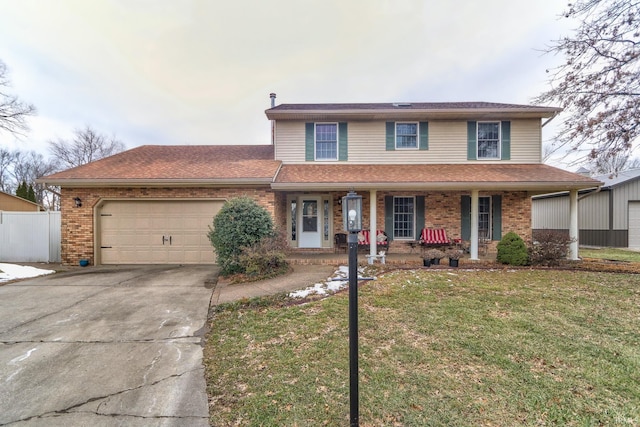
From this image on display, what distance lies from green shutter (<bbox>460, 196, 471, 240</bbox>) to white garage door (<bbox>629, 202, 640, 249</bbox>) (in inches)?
410

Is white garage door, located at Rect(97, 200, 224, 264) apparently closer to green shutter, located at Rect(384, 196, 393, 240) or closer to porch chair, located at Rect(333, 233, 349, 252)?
porch chair, located at Rect(333, 233, 349, 252)

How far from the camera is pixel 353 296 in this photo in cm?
216

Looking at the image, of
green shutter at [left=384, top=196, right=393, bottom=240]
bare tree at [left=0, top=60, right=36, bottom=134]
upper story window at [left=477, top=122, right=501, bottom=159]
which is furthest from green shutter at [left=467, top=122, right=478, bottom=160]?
bare tree at [left=0, top=60, right=36, bottom=134]

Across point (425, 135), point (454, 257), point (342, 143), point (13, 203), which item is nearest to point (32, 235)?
point (342, 143)

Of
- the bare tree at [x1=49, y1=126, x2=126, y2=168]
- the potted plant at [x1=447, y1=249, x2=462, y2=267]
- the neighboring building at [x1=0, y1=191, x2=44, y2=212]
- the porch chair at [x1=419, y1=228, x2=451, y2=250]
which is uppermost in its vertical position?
the bare tree at [x1=49, y1=126, x2=126, y2=168]

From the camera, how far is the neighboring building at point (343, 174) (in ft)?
29.8

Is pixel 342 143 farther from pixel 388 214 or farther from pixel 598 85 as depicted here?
pixel 598 85

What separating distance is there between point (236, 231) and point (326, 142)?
549 cm

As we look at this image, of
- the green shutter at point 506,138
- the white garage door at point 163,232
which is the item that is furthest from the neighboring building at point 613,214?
the white garage door at point 163,232

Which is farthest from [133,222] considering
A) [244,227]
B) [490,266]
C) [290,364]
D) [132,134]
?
[132,134]

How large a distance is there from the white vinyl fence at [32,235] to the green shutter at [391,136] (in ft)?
39.6

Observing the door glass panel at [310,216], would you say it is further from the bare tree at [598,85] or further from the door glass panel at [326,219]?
the bare tree at [598,85]

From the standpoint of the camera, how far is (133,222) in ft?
30.0

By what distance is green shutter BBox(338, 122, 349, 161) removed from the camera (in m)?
10.6
